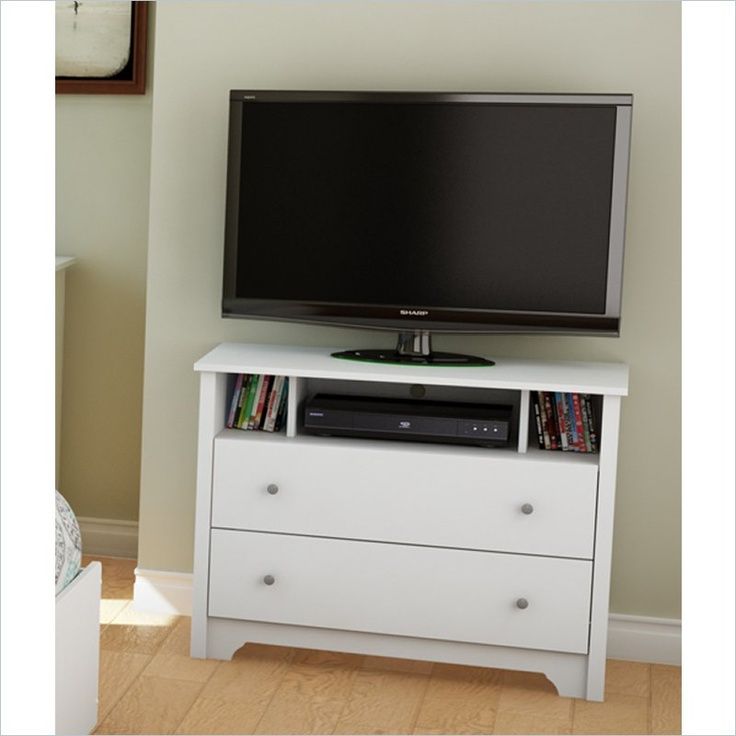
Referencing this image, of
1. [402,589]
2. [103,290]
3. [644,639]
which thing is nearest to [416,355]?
[402,589]

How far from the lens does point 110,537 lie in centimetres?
349

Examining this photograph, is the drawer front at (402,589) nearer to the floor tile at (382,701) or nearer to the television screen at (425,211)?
the floor tile at (382,701)

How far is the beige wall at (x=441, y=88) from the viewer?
2.71 m

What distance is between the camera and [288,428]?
2.67 metres

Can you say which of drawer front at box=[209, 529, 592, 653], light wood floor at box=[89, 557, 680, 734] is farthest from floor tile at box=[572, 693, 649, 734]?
drawer front at box=[209, 529, 592, 653]

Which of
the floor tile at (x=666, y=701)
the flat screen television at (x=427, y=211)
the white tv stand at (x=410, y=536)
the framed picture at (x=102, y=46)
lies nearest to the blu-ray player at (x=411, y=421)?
the white tv stand at (x=410, y=536)

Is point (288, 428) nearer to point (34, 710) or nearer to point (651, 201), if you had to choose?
point (651, 201)

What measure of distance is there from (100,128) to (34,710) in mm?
3017

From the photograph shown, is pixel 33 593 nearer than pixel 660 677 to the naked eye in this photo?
Yes

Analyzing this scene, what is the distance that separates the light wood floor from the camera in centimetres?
243

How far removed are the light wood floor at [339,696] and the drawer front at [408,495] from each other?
0.36m

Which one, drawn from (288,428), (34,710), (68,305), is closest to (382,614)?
(288,428)

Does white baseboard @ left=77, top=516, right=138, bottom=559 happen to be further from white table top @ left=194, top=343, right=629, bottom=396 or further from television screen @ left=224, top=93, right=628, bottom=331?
television screen @ left=224, top=93, right=628, bottom=331

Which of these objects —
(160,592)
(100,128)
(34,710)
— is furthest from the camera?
(100,128)
